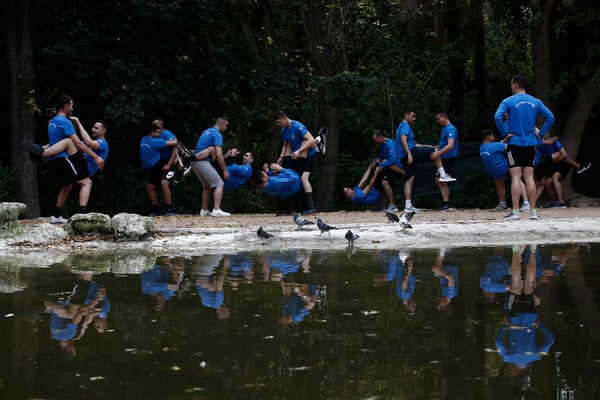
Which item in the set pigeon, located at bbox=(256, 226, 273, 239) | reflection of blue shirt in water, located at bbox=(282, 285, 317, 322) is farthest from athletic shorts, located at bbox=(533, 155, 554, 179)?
reflection of blue shirt in water, located at bbox=(282, 285, 317, 322)

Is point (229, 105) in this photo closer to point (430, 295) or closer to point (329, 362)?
point (430, 295)

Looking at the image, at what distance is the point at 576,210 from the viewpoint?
18.2 m

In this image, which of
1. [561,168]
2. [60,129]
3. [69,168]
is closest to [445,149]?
[561,168]

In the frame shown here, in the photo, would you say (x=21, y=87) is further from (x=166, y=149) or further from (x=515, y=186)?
(x=515, y=186)

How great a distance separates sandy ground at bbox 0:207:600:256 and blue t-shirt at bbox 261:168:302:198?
174 cm

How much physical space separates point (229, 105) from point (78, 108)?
3610 millimetres

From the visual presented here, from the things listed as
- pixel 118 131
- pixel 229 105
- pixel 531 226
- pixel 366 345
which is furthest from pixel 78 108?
pixel 366 345

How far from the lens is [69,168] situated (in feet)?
50.1

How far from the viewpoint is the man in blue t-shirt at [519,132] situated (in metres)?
14.7

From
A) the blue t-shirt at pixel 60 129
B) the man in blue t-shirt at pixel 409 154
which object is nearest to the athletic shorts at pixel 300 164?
the man in blue t-shirt at pixel 409 154

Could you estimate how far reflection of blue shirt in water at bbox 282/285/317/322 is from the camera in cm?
727

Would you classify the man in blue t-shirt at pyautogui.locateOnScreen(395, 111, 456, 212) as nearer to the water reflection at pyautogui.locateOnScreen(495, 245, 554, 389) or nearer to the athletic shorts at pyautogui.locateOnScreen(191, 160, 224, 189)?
the athletic shorts at pyautogui.locateOnScreen(191, 160, 224, 189)

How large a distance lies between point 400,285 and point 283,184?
7.98 metres

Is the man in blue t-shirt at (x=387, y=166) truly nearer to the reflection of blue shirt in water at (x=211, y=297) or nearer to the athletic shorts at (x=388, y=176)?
the athletic shorts at (x=388, y=176)
